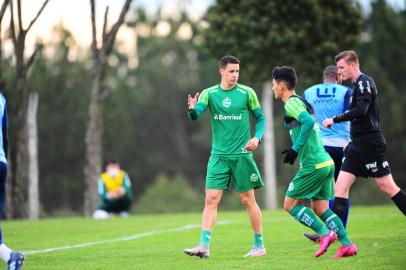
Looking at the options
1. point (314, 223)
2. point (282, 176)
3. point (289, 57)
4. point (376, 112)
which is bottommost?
point (282, 176)

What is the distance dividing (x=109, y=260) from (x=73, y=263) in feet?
1.58

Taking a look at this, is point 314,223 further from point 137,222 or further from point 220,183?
point 137,222

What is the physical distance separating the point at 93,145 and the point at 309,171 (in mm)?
16302

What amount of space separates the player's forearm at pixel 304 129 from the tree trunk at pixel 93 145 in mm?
16188

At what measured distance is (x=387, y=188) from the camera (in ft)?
32.0

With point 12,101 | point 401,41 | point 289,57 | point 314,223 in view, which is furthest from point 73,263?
point 401,41

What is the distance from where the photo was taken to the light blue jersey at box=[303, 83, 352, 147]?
1155cm

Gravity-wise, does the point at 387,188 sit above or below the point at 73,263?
above

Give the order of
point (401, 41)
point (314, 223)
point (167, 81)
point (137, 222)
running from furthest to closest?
1. point (167, 81)
2. point (401, 41)
3. point (137, 222)
4. point (314, 223)

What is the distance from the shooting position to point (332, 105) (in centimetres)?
1156

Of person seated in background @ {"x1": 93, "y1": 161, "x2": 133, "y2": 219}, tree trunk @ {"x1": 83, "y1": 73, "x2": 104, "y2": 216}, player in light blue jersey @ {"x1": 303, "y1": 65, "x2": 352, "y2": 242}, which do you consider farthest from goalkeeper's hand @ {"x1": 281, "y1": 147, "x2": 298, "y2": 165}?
tree trunk @ {"x1": 83, "y1": 73, "x2": 104, "y2": 216}

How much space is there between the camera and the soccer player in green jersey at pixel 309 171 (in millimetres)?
9188

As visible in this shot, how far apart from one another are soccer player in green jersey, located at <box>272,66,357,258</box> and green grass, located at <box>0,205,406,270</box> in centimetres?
32

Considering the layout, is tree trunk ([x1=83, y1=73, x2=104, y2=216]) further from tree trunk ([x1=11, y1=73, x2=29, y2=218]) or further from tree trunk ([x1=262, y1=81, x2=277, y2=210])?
tree trunk ([x1=262, y1=81, x2=277, y2=210])
